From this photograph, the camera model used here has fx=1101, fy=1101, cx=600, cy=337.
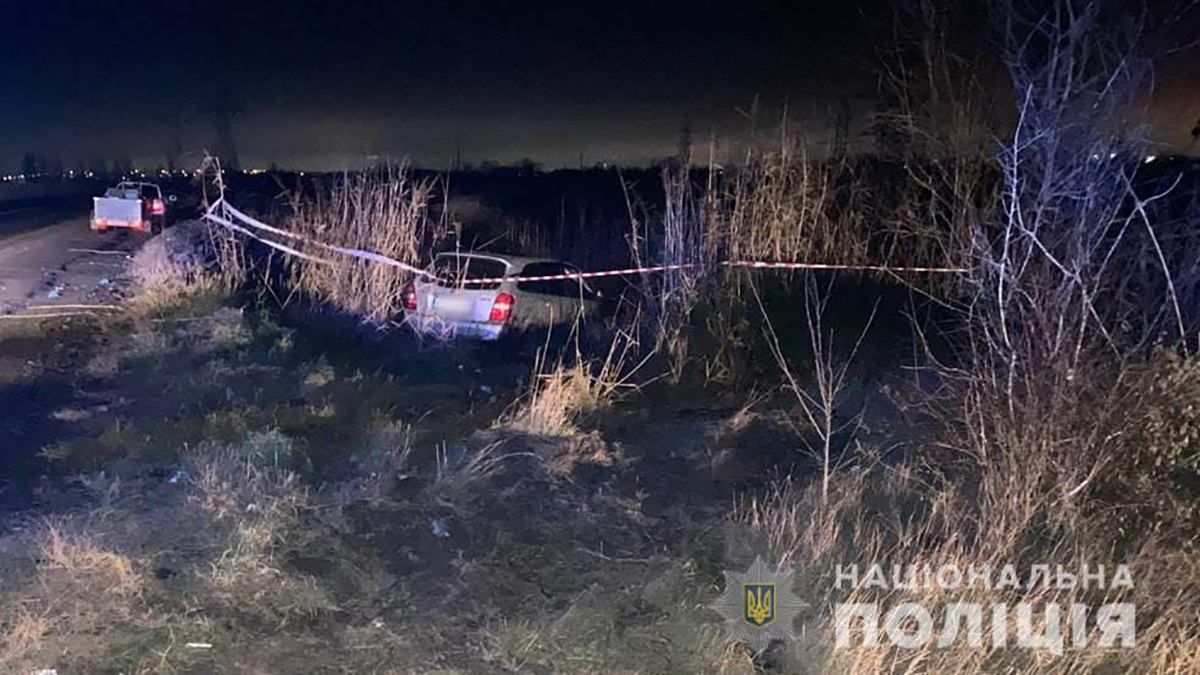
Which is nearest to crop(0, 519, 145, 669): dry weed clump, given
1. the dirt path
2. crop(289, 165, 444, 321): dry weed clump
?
crop(289, 165, 444, 321): dry weed clump

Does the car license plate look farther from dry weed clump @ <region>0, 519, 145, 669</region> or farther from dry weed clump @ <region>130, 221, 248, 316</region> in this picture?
dry weed clump @ <region>0, 519, 145, 669</region>

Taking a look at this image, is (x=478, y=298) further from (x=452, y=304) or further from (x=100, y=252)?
(x=100, y=252)

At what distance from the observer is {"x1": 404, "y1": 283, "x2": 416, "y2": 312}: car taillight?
12047 millimetres

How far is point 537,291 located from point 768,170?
287cm

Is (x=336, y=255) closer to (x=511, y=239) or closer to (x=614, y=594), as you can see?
(x=511, y=239)

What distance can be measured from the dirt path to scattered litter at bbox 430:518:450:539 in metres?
9.43

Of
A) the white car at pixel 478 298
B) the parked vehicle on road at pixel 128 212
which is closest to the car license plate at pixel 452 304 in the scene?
the white car at pixel 478 298

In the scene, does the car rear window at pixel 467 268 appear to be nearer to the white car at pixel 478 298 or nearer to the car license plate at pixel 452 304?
the white car at pixel 478 298

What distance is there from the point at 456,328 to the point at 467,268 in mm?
691

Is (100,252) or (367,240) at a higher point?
(367,240)

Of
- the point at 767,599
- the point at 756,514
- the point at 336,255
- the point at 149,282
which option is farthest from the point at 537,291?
the point at 767,599

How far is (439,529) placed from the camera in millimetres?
6078

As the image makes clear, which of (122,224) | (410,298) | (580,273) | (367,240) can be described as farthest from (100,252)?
(580,273)

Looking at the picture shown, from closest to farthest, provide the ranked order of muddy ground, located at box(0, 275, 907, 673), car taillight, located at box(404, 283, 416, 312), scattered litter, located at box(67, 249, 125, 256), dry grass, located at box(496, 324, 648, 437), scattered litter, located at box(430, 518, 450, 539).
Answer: muddy ground, located at box(0, 275, 907, 673)
scattered litter, located at box(430, 518, 450, 539)
dry grass, located at box(496, 324, 648, 437)
car taillight, located at box(404, 283, 416, 312)
scattered litter, located at box(67, 249, 125, 256)
